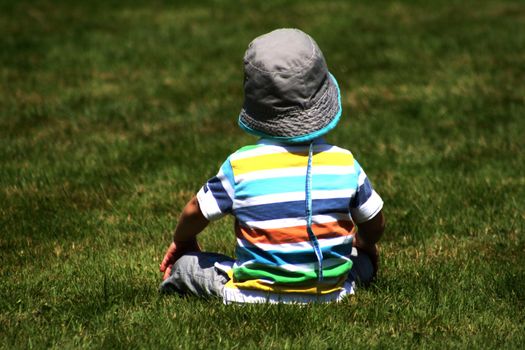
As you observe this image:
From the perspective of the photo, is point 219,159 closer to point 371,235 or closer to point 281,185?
point 371,235

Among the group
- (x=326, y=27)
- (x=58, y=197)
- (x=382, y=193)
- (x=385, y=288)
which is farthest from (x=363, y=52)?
(x=385, y=288)

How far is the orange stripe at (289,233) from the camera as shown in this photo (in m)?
4.02

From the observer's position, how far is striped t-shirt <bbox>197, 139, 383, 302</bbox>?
13.2ft

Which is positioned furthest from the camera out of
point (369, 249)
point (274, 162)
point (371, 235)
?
point (369, 249)

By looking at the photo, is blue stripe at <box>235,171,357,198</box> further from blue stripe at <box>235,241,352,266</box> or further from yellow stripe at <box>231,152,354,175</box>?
blue stripe at <box>235,241,352,266</box>

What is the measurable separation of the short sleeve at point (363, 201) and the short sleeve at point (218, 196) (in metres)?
0.56

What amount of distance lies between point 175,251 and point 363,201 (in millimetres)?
964

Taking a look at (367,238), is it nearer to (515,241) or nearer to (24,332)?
(515,241)

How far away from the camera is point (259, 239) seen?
4.05 meters

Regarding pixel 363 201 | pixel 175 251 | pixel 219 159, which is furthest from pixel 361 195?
pixel 219 159

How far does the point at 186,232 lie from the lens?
14.2 feet

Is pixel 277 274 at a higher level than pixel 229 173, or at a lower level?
lower

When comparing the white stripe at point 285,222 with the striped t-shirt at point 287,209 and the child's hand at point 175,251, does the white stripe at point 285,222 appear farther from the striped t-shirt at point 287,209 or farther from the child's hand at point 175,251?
the child's hand at point 175,251

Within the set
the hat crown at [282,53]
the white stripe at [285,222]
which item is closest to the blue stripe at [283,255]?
the white stripe at [285,222]
